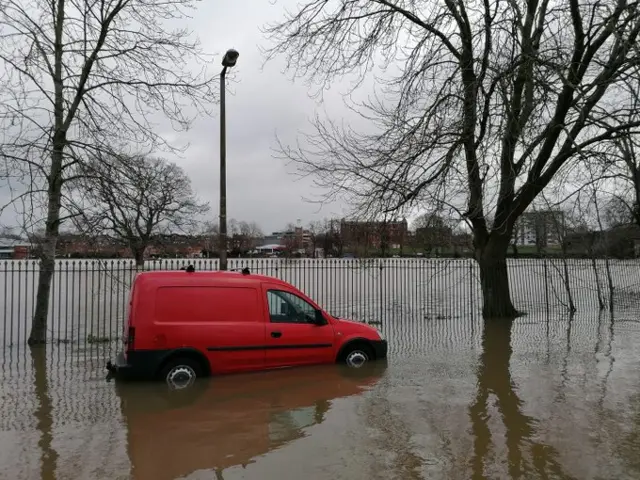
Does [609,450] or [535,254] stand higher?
[535,254]

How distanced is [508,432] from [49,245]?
9794 millimetres

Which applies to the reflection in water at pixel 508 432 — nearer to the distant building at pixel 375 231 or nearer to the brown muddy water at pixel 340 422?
the brown muddy water at pixel 340 422

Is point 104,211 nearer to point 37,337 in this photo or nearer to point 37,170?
point 37,170

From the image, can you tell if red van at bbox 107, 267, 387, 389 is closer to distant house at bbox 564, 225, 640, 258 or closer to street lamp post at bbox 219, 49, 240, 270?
street lamp post at bbox 219, 49, 240, 270

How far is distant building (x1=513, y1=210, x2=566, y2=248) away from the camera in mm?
20270

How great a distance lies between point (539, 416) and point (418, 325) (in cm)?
931

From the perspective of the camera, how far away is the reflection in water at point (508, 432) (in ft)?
15.1

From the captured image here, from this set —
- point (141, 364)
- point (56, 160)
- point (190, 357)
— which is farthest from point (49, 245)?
point (190, 357)

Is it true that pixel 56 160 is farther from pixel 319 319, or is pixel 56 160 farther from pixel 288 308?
pixel 319 319

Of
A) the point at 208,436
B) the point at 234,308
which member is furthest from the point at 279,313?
the point at 208,436

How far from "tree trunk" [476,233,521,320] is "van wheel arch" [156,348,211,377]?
35.9 feet

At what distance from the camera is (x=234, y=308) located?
8.27 metres

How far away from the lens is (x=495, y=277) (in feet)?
54.3

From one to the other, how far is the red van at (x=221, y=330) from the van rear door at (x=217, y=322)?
0.6 inches
